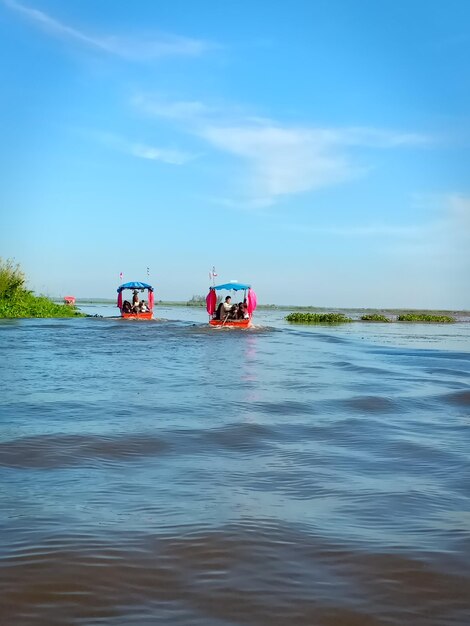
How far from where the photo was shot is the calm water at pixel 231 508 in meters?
2.95

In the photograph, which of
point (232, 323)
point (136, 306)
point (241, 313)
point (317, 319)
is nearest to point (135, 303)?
point (136, 306)

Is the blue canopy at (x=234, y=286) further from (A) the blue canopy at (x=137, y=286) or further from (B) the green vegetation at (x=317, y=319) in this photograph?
(B) the green vegetation at (x=317, y=319)

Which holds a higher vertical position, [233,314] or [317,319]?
[233,314]

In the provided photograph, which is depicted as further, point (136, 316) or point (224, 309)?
point (136, 316)

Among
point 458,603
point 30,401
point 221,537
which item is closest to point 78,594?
point 221,537

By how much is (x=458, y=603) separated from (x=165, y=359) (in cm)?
1359

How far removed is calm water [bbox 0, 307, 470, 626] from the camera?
2951mm

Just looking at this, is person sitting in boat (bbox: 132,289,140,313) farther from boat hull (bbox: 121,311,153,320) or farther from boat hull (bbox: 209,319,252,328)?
boat hull (bbox: 209,319,252,328)

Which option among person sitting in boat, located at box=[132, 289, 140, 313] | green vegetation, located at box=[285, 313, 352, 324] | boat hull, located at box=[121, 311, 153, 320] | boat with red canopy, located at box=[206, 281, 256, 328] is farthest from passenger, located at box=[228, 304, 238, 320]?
green vegetation, located at box=[285, 313, 352, 324]

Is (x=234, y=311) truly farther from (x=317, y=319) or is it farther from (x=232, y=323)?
(x=317, y=319)

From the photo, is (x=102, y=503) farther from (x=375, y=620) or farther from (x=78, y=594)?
(x=375, y=620)

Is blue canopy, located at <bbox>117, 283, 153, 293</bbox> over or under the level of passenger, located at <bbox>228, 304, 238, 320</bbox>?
over

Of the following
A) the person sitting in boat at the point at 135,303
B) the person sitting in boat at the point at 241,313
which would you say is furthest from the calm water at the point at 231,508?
the person sitting in boat at the point at 135,303

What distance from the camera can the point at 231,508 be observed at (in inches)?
168
